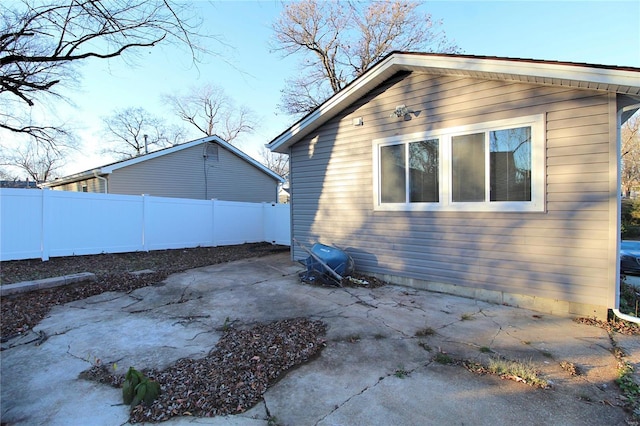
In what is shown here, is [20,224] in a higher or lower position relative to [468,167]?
lower

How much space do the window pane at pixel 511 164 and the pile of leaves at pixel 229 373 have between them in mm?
3535

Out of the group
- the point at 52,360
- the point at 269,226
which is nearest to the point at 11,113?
the point at 269,226

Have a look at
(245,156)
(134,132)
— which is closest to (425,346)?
(245,156)

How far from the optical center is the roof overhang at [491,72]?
3912mm

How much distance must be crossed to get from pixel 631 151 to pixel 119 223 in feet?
131

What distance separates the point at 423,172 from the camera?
19.1 feet

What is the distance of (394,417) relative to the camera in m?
2.26

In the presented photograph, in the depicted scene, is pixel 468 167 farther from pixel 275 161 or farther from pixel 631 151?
pixel 275 161

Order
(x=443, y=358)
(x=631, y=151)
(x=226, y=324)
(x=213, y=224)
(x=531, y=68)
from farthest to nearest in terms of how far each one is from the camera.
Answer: (x=631, y=151) → (x=213, y=224) → (x=531, y=68) → (x=226, y=324) → (x=443, y=358)

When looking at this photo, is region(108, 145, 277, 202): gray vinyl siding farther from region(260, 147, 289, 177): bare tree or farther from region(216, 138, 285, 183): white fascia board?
region(260, 147, 289, 177): bare tree

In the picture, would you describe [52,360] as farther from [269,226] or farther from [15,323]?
[269,226]

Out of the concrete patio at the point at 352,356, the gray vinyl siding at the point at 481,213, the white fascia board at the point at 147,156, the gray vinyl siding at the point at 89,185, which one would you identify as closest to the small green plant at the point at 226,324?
the concrete patio at the point at 352,356

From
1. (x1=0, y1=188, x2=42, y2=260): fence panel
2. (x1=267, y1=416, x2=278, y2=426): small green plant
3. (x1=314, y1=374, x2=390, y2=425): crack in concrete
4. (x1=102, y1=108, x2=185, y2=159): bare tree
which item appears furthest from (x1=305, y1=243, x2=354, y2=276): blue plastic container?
(x1=102, y1=108, x2=185, y2=159): bare tree

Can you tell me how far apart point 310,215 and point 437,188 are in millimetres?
3210
